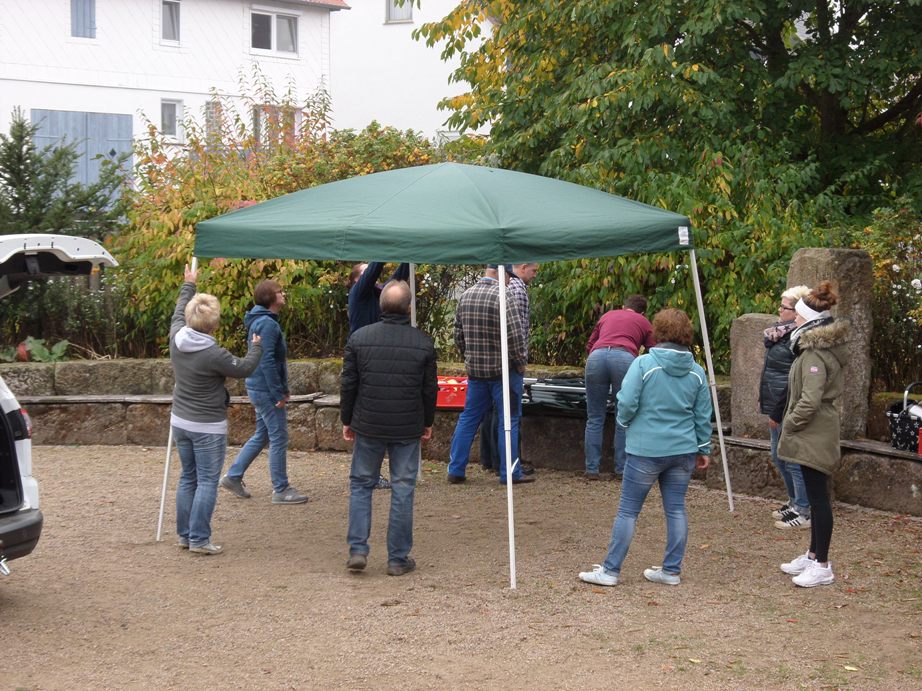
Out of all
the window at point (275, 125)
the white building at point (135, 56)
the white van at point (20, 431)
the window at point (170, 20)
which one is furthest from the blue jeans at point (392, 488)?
the window at point (170, 20)

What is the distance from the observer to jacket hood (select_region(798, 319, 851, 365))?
6.66 meters

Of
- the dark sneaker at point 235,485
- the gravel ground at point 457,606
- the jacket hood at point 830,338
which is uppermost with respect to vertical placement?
the jacket hood at point 830,338

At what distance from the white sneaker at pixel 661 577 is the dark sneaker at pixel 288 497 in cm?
323

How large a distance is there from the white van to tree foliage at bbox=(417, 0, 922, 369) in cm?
527

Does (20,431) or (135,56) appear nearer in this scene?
(20,431)

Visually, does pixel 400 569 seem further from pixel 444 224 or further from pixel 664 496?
pixel 444 224

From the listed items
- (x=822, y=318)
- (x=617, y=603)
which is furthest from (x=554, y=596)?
(x=822, y=318)

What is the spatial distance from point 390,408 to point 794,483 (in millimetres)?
3022

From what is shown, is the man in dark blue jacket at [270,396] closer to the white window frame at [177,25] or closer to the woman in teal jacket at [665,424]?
the woman in teal jacket at [665,424]

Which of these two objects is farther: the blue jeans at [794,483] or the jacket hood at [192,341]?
the blue jeans at [794,483]

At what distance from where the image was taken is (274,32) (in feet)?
114

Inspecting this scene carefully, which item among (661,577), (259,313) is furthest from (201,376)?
(661,577)

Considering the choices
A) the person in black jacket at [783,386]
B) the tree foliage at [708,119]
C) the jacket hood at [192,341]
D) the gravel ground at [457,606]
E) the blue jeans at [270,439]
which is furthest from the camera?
the tree foliage at [708,119]

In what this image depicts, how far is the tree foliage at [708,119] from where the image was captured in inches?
426
